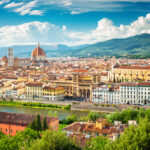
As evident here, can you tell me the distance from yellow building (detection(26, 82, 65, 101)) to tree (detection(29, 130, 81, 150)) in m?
22.7

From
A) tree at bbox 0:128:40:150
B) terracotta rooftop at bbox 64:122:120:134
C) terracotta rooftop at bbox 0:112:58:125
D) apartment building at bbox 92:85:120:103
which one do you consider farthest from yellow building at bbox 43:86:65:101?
tree at bbox 0:128:40:150

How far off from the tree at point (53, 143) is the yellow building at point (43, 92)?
2270 centimetres

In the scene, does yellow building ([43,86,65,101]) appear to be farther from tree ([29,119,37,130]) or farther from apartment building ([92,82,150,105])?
tree ([29,119,37,130])

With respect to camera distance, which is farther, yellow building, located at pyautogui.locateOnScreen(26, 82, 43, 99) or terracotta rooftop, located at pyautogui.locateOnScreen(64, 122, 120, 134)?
yellow building, located at pyautogui.locateOnScreen(26, 82, 43, 99)

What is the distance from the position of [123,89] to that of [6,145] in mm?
20673

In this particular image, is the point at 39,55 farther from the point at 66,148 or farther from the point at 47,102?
the point at 66,148

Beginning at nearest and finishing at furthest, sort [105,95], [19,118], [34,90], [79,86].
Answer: [19,118] → [105,95] → [34,90] → [79,86]

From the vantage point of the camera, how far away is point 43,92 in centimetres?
3525

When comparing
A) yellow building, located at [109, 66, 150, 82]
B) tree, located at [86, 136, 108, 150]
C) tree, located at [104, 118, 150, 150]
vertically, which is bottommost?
tree, located at [86, 136, 108, 150]

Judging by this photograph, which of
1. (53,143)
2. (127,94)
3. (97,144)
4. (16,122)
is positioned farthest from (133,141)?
(127,94)

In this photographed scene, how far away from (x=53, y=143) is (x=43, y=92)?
24.6 metres

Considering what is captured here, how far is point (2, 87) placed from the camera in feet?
131

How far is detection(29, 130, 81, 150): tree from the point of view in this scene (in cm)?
1068

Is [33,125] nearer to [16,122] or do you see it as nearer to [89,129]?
[16,122]
